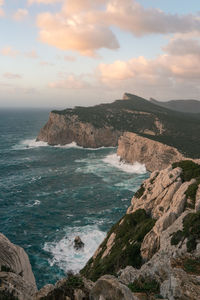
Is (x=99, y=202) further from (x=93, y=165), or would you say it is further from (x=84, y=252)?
(x=93, y=165)

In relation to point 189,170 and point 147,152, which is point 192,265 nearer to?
point 189,170

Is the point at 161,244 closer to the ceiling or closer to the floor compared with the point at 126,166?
closer to the ceiling

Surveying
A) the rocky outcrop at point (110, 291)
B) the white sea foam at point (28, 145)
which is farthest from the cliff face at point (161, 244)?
the white sea foam at point (28, 145)

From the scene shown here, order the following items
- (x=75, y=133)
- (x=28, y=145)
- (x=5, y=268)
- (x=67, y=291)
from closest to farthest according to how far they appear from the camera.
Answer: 1. (x=67, y=291)
2. (x=5, y=268)
3. (x=28, y=145)
4. (x=75, y=133)

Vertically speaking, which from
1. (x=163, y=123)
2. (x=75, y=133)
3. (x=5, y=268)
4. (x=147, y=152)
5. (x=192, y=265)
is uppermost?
(x=163, y=123)

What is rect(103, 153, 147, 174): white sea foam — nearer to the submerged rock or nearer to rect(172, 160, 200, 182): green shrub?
Result: the submerged rock

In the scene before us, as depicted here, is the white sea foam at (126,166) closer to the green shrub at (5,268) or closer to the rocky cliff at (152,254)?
the rocky cliff at (152,254)

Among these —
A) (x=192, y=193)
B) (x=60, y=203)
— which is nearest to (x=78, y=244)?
(x=60, y=203)

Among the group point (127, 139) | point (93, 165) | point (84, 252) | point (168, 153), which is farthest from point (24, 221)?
point (127, 139)
